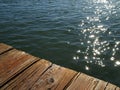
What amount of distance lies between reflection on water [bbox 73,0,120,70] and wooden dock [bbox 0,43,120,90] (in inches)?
129

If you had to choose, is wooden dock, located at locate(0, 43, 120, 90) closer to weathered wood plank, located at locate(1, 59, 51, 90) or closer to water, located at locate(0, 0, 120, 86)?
weathered wood plank, located at locate(1, 59, 51, 90)

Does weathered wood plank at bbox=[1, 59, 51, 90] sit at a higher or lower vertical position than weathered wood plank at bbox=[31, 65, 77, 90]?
higher

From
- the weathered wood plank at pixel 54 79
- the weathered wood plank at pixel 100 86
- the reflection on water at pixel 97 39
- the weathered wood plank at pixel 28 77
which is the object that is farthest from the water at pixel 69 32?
the weathered wood plank at pixel 28 77

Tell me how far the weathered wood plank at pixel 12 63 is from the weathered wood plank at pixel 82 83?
1.02 meters

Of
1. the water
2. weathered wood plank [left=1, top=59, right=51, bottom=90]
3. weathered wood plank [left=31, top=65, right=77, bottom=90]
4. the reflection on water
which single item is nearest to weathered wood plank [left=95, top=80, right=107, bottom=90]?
→ weathered wood plank [left=31, top=65, right=77, bottom=90]

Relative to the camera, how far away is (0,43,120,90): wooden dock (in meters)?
3.45

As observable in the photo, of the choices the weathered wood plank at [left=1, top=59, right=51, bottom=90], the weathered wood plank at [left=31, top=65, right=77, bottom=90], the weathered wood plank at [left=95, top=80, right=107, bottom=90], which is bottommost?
the weathered wood plank at [left=95, top=80, right=107, bottom=90]

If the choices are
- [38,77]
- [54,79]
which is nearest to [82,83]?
[54,79]

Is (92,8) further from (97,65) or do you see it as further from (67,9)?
(97,65)

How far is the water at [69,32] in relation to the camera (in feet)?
24.2

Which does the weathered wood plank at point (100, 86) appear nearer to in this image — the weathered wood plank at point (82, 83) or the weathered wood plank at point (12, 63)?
the weathered wood plank at point (82, 83)

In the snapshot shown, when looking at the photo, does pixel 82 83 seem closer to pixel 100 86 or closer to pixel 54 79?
pixel 100 86

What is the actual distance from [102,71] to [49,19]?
5.99 metres

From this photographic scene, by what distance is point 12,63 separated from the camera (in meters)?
4.04
